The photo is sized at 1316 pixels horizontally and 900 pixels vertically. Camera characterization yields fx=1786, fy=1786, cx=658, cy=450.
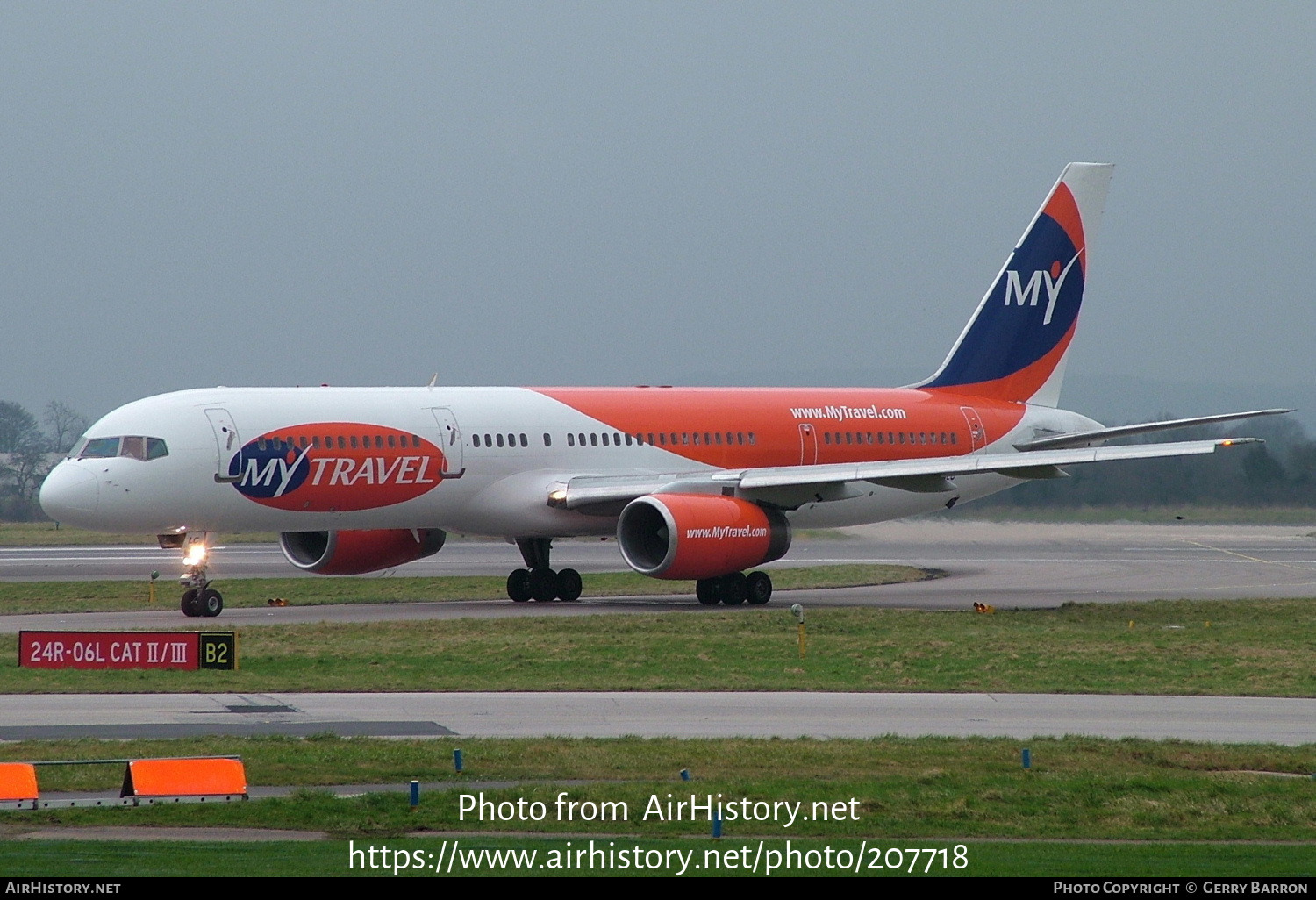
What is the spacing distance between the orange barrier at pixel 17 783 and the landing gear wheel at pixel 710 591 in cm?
2220

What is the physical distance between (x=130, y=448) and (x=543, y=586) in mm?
9484

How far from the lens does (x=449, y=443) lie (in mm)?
35219

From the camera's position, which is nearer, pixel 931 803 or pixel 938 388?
pixel 931 803

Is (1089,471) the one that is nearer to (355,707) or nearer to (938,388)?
(938,388)

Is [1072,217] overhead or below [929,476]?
overhead

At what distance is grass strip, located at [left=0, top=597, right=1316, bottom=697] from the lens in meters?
23.3

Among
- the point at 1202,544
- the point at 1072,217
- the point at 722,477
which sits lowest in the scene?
the point at 1202,544

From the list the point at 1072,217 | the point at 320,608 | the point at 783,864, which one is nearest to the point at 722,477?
the point at 320,608

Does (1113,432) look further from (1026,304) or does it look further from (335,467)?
(335,467)

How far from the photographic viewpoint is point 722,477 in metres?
36.1

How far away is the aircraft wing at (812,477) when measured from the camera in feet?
116
